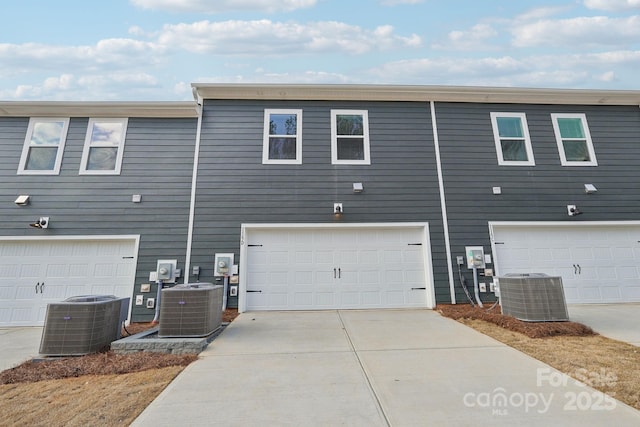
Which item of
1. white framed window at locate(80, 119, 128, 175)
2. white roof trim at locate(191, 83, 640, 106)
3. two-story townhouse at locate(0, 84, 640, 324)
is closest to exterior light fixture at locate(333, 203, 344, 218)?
two-story townhouse at locate(0, 84, 640, 324)

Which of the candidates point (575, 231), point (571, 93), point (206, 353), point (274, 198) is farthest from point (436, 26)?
point (206, 353)

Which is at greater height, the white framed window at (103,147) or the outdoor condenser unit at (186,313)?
the white framed window at (103,147)

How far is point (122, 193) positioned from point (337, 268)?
4.86 meters

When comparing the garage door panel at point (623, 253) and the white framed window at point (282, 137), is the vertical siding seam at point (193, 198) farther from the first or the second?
the garage door panel at point (623, 253)

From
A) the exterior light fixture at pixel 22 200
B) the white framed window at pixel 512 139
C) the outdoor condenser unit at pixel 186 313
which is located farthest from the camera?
the white framed window at pixel 512 139

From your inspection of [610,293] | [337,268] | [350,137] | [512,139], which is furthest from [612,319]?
[350,137]

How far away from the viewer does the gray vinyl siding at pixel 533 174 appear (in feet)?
20.4

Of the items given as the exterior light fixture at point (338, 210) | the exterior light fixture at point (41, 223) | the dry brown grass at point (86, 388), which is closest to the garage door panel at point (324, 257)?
the exterior light fixture at point (338, 210)

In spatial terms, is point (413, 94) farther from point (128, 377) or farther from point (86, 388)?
point (86, 388)

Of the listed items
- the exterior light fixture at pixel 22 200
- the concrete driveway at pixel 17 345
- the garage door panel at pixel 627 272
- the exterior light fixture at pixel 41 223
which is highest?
the exterior light fixture at pixel 22 200

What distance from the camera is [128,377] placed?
2.71m

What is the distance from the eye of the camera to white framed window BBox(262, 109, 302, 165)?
6379 millimetres

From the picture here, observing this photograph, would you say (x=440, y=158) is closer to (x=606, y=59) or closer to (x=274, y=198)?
(x=274, y=198)

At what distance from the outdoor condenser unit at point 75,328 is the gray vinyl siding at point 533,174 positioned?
618 cm
